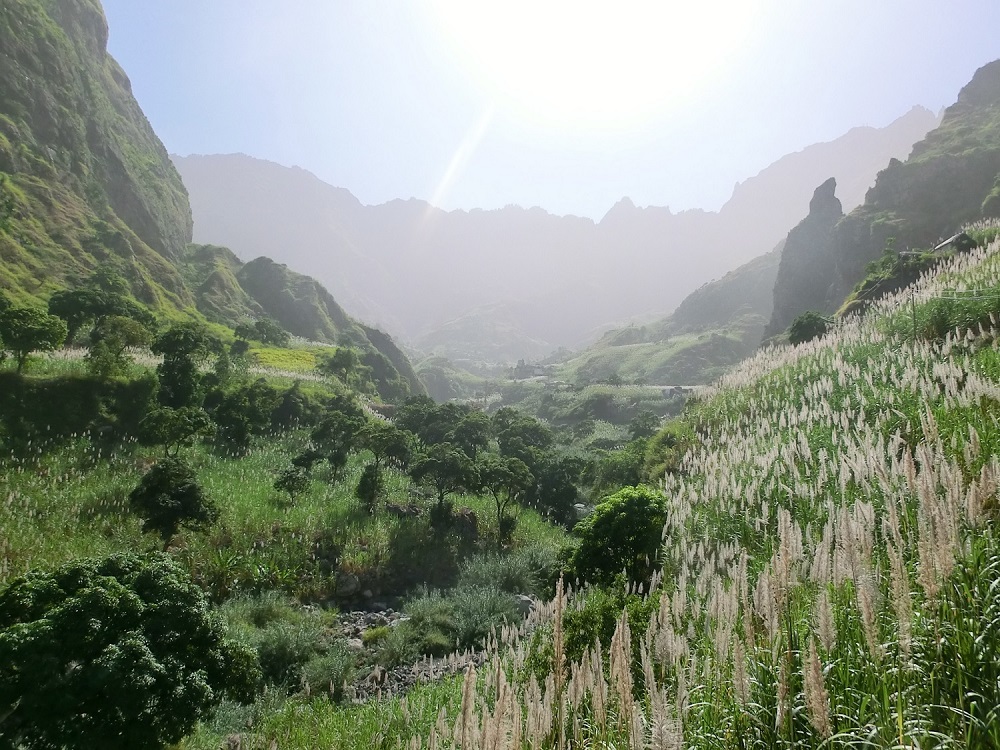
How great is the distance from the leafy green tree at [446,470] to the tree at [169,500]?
8770mm

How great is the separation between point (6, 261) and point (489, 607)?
54764 millimetres

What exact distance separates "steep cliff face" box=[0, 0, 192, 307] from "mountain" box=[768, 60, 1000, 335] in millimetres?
89382

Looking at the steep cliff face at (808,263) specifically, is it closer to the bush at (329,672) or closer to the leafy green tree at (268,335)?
the leafy green tree at (268,335)

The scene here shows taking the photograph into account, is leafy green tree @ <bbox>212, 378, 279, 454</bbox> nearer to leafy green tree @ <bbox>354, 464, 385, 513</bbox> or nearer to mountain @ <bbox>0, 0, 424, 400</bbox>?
leafy green tree @ <bbox>354, 464, 385, 513</bbox>

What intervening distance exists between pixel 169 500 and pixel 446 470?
995 centimetres

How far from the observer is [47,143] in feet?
214

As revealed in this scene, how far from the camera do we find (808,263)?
8981 cm

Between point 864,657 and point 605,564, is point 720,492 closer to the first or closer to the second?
point 605,564

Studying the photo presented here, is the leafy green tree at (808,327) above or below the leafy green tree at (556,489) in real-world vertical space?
above

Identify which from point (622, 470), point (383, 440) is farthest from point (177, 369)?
point (622, 470)

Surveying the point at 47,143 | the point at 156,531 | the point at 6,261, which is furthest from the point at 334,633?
the point at 47,143

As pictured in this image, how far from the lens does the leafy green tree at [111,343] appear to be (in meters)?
21.6

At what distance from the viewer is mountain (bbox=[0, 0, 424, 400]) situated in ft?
175

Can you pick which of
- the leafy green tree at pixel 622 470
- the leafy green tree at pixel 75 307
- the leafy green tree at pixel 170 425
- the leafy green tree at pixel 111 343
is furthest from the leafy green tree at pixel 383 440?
the leafy green tree at pixel 75 307
